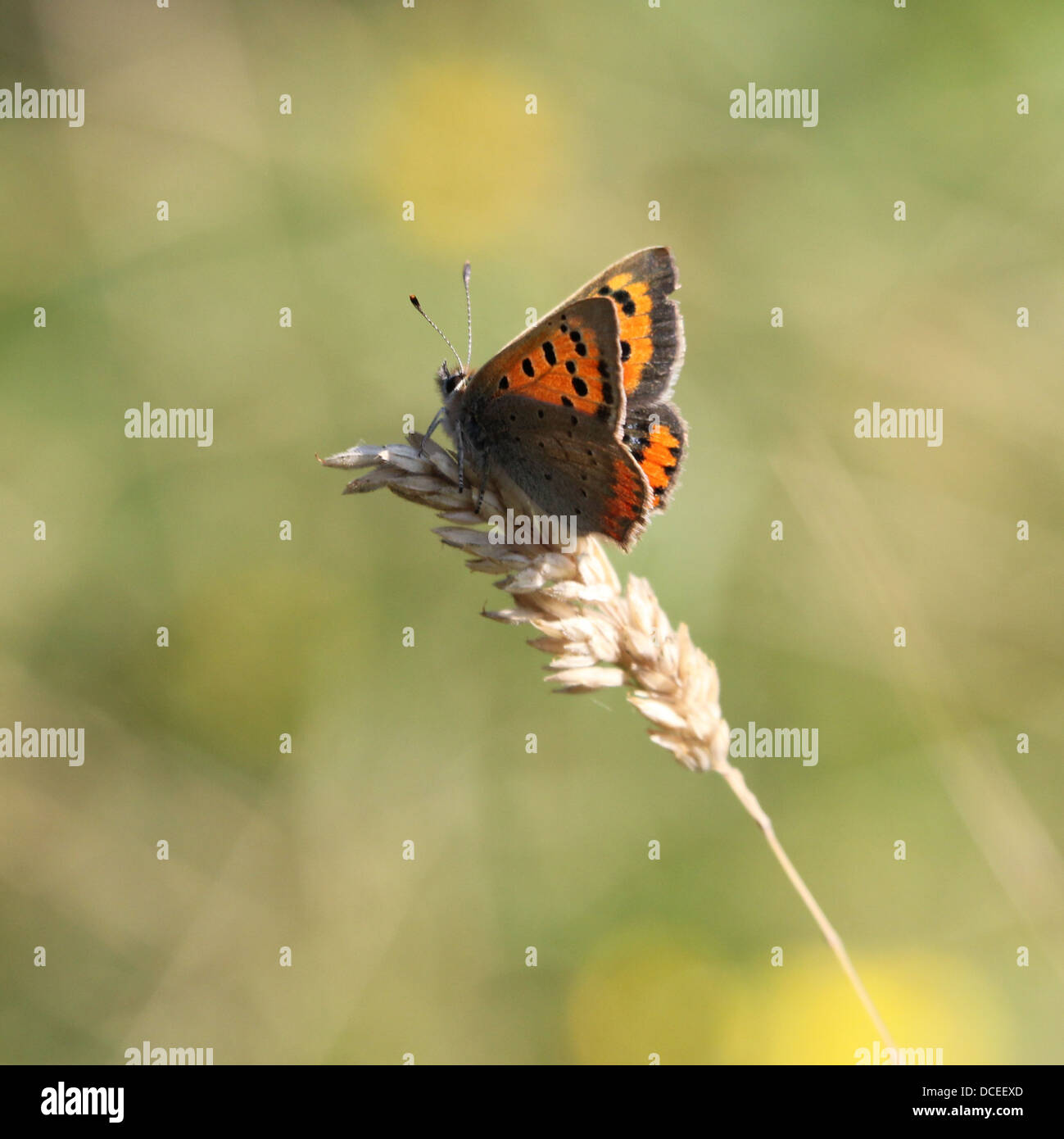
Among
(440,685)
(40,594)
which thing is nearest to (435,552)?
(440,685)

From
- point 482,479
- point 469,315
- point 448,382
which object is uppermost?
point 469,315

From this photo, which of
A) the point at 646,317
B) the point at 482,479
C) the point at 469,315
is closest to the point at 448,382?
the point at 482,479

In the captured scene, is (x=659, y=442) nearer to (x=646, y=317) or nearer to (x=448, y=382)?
(x=646, y=317)

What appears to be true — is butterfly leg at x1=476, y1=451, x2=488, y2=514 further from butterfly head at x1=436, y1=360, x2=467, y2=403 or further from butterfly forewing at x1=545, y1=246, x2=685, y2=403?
butterfly forewing at x1=545, y1=246, x2=685, y2=403

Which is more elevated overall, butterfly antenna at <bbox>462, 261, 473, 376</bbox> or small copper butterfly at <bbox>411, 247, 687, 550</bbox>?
butterfly antenna at <bbox>462, 261, 473, 376</bbox>

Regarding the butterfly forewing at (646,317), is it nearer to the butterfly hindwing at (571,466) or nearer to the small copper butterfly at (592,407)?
the small copper butterfly at (592,407)

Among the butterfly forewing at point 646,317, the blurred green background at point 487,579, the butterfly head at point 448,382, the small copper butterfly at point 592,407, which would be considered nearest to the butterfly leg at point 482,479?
the small copper butterfly at point 592,407

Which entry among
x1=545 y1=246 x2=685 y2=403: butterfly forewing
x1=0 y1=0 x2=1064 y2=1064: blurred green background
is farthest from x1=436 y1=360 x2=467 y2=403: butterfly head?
x1=0 y1=0 x2=1064 y2=1064: blurred green background
